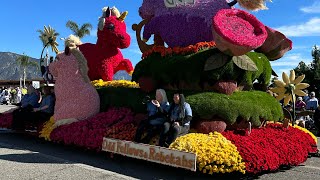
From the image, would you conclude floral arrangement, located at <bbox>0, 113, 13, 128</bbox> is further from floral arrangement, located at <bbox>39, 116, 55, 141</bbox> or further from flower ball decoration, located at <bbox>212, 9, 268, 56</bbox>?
flower ball decoration, located at <bbox>212, 9, 268, 56</bbox>

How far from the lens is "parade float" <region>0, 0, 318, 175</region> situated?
6.91 meters

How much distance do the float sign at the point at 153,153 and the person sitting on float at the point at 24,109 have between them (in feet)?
12.8

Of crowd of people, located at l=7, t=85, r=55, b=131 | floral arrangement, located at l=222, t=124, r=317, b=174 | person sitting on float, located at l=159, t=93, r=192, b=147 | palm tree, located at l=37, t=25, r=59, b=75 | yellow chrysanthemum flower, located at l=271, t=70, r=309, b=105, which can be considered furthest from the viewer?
palm tree, located at l=37, t=25, r=59, b=75

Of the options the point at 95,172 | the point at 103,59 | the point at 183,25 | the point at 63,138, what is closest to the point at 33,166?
the point at 95,172

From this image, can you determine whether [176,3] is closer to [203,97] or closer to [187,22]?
[187,22]

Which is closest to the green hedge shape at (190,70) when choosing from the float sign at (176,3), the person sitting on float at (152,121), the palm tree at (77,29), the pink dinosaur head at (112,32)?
the person sitting on float at (152,121)

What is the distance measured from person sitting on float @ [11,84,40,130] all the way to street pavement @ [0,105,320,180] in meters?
1.53

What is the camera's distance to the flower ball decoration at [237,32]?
26.5 feet

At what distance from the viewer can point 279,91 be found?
11141 millimetres

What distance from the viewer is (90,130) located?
8766mm

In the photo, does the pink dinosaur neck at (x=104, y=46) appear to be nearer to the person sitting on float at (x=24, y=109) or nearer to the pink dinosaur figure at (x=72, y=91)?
the person sitting on float at (x=24, y=109)

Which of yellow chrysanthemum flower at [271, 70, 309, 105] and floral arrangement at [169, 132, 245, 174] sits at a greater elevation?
yellow chrysanthemum flower at [271, 70, 309, 105]

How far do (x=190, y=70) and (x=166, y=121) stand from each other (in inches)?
72.2

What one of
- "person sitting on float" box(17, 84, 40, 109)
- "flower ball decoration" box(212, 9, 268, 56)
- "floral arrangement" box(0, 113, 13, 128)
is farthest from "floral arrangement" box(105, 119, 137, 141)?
"floral arrangement" box(0, 113, 13, 128)
